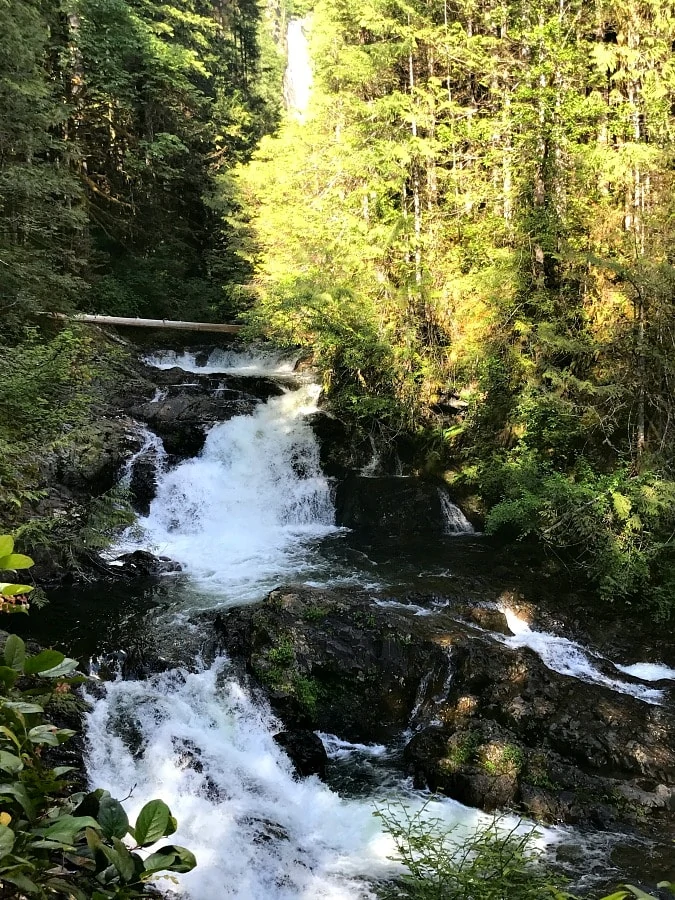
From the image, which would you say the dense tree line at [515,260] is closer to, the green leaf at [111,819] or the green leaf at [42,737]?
the green leaf at [111,819]

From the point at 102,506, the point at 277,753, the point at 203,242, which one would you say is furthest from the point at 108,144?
the point at 277,753

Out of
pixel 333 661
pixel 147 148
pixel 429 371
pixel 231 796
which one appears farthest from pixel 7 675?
pixel 147 148

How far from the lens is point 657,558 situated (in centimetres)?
844

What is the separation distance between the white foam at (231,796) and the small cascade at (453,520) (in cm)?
576

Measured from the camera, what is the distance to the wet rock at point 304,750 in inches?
242

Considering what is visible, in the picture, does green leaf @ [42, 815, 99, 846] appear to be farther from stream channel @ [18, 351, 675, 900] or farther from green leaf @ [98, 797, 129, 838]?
stream channel @ [18, 351, 675, 900]

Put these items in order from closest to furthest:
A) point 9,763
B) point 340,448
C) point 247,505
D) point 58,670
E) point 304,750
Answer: point 9,763 → point 58,670 → point 304,750 → point 247,505 → point 340,448

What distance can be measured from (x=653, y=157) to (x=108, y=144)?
20.6 metres

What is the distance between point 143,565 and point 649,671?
8024 mm

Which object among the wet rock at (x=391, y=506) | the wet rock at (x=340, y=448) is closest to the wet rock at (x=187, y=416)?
→ the wet rock at (x=340, y=448)

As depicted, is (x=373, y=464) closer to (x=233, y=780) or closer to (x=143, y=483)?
(x=143, y=483)

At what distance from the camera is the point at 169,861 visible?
168 cm

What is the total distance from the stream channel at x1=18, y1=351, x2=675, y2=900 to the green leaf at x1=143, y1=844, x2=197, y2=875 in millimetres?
2575

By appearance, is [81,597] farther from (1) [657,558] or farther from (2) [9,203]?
(1) [657,558]
